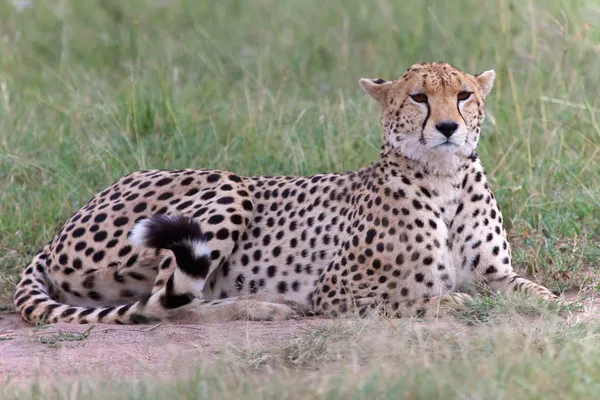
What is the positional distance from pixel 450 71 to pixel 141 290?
4.82 feet

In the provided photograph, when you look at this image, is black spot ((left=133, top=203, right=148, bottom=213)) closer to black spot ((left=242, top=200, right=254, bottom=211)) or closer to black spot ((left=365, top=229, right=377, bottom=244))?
black spot ((left=242, top=200, right=254, bottom=211))

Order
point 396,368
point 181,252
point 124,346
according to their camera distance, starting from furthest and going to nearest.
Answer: point 181,252
point 124,346
point 396,368

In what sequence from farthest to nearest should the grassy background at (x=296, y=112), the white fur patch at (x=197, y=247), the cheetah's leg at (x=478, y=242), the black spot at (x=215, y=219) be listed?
the grassy background at (x=296, y=112), the black spot at (x=215, y=219), the cheetah's leg at (x=478, y=242), the white fur patch at (x=197, y=247)

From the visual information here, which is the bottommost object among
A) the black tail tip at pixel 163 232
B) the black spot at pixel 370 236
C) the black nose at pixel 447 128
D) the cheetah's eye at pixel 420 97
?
the black spot at pixel 370 236

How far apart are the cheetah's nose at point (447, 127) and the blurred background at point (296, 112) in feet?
2.77

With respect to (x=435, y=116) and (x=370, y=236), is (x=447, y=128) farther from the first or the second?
(x=370, y=236)

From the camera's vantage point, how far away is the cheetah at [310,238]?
373 centimetres

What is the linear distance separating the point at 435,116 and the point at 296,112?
2272 mm

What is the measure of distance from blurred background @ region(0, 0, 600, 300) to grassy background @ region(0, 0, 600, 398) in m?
0.01

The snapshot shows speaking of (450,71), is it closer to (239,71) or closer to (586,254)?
(586,254)

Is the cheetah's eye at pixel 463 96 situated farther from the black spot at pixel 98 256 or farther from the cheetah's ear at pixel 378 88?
the black spot at pixel 98 256

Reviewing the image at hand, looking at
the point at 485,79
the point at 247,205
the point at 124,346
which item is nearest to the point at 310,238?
the point at 247,205

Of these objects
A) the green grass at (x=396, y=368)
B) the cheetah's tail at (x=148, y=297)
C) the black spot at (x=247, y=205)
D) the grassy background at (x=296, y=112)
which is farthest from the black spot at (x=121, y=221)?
the green grass at (x=396, y=368)

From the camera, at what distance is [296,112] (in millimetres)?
5859
